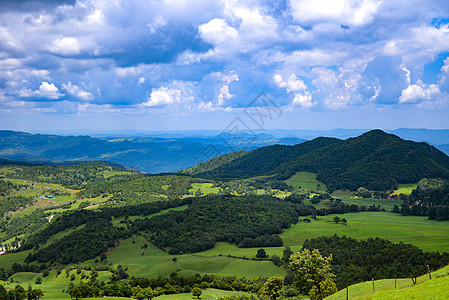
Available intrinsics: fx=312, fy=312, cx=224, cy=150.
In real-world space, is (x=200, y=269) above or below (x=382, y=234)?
below

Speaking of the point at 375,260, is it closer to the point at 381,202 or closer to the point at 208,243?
the point at 208,243

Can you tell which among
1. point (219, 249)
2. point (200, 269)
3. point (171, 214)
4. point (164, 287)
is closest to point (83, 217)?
point (171, 214)

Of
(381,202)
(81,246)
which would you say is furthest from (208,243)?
(381,202)

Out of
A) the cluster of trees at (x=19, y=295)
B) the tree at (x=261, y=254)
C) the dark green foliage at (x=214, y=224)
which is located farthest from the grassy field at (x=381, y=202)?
the cluster of trees at (x=19, y=295)

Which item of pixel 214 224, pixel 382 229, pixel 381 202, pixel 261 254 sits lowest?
pixel 261 254

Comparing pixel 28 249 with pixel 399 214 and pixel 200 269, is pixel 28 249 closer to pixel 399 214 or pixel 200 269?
pixel 200 269

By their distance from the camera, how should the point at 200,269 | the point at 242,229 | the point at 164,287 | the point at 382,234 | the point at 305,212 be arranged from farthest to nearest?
1. the point at 305,212
2. the point at 242,229
3. the point at 382,234
4. the point at 200,269
5. the point at 164,287
